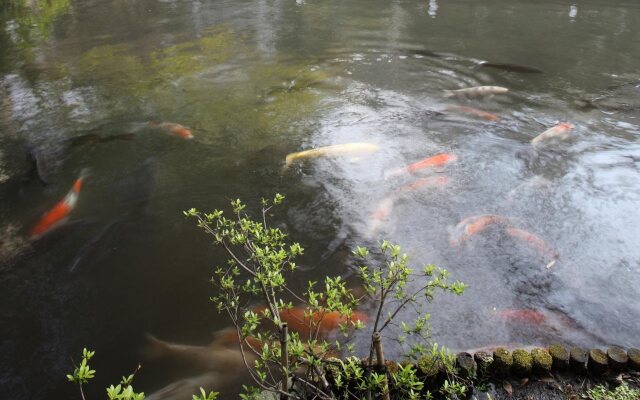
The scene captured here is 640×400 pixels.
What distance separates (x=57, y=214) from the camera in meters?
6.18

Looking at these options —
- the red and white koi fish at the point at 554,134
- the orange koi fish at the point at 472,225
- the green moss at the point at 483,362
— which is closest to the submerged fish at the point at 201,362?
the green moss at the point at 483,362

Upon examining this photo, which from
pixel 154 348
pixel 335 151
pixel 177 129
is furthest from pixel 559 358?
pixel 177 129

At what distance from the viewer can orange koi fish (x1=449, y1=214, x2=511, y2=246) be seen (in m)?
5.63

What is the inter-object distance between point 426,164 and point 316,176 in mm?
1723

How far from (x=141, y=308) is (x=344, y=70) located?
26.9 feet

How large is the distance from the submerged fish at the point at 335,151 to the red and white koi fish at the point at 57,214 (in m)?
3.09

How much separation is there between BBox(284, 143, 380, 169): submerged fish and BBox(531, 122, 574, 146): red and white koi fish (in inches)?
105

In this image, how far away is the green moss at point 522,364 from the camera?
12.2ft

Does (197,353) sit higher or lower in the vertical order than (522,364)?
lower

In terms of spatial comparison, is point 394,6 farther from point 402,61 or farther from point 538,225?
point 538,225

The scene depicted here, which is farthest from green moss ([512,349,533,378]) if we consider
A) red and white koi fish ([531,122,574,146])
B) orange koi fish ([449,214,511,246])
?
red and white koi fish ([531,122,574,146])

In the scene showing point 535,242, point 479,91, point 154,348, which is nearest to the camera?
point 154,348

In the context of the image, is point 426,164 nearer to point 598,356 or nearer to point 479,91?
point 479,91

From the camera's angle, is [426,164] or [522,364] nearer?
[522,364]
